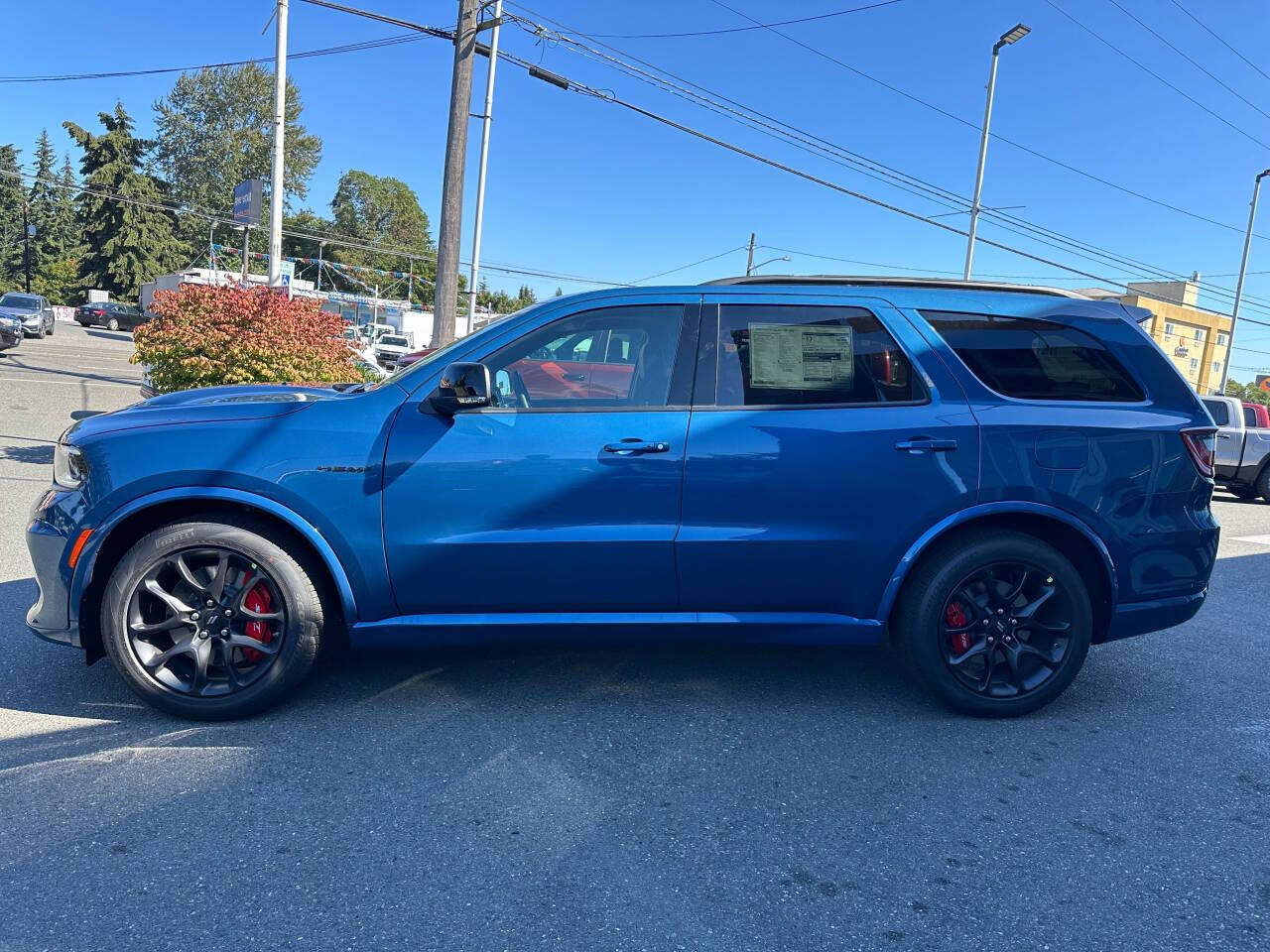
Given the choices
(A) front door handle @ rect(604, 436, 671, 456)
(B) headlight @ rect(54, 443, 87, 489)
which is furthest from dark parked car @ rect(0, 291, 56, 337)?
(A) front door handle @ rect(604, 436, 671, 456)

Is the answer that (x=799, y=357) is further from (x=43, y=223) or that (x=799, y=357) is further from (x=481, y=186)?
(x=43, y=223)

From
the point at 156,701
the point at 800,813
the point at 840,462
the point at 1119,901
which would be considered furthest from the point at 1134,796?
the point at 156,701

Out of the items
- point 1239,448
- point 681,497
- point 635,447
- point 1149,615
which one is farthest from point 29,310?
point 1149,615

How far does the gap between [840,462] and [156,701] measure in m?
2.89

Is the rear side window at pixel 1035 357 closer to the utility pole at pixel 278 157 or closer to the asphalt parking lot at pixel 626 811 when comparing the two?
the asphalt parking lot at pixel 626 811

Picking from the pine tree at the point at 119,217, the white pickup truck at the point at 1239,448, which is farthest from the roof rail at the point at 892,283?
the pine tree at the point at 119,217

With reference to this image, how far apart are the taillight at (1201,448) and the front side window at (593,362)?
227 centimetres

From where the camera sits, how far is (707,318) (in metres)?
3.71

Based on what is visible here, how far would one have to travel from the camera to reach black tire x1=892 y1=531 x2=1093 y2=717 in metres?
3.69

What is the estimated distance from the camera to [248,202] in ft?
51.3

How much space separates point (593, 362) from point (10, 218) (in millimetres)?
107973

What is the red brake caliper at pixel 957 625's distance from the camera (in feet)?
12.4

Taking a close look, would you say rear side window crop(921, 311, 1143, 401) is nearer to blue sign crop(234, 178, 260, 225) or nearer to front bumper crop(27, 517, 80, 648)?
front bumper crop(27, 517, 80, 648)

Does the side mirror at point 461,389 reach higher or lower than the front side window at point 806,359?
lower
